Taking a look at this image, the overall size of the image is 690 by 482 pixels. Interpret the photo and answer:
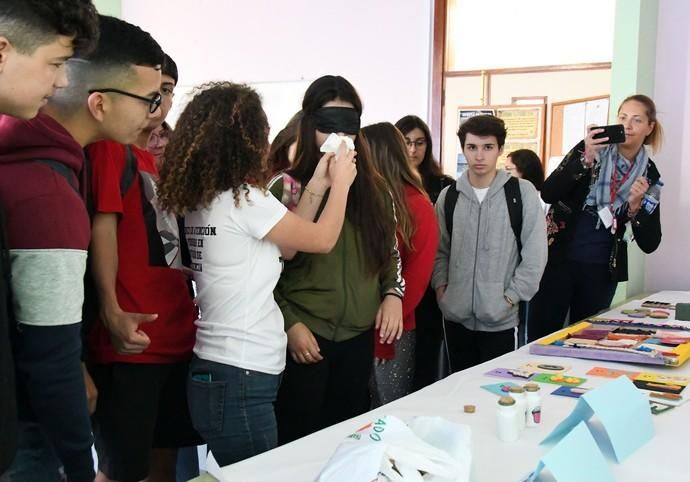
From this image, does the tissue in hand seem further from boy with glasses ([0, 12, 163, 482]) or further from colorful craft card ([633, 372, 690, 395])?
colorful craft card ([633, 372, 690, 395])

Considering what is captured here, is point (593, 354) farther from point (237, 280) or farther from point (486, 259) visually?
point (237, 280)

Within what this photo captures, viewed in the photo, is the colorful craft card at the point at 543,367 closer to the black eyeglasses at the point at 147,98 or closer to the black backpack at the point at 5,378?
the black eyeglasses at the point at 147,98

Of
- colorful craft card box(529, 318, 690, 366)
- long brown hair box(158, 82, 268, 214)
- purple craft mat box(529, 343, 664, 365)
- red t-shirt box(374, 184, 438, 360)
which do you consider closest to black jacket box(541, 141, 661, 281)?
colorful craft card box(529, 318, 690, 366)

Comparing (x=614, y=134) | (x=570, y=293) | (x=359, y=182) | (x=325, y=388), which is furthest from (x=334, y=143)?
(x=570, y=293)

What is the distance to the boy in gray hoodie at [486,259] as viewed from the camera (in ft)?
7.79

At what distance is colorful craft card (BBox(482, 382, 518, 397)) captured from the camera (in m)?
1.50

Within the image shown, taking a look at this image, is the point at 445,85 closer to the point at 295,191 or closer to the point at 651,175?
the point at 651,175

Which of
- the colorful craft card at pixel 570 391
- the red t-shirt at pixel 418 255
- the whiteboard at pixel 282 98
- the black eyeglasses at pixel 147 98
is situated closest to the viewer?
the black eyeglasses at pixel 147 98

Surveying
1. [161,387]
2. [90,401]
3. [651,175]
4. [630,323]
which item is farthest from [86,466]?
[651,175]

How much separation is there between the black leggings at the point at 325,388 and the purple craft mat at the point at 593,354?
1.59ft

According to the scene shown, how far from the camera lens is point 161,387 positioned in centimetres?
153

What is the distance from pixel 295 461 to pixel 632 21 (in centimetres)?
291

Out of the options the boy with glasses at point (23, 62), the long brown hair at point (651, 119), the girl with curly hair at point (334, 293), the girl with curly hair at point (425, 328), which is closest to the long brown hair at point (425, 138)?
the girl with curly hair at point (425, 328)

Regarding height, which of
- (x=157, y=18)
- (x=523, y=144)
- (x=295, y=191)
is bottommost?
(x=295, y=191)
